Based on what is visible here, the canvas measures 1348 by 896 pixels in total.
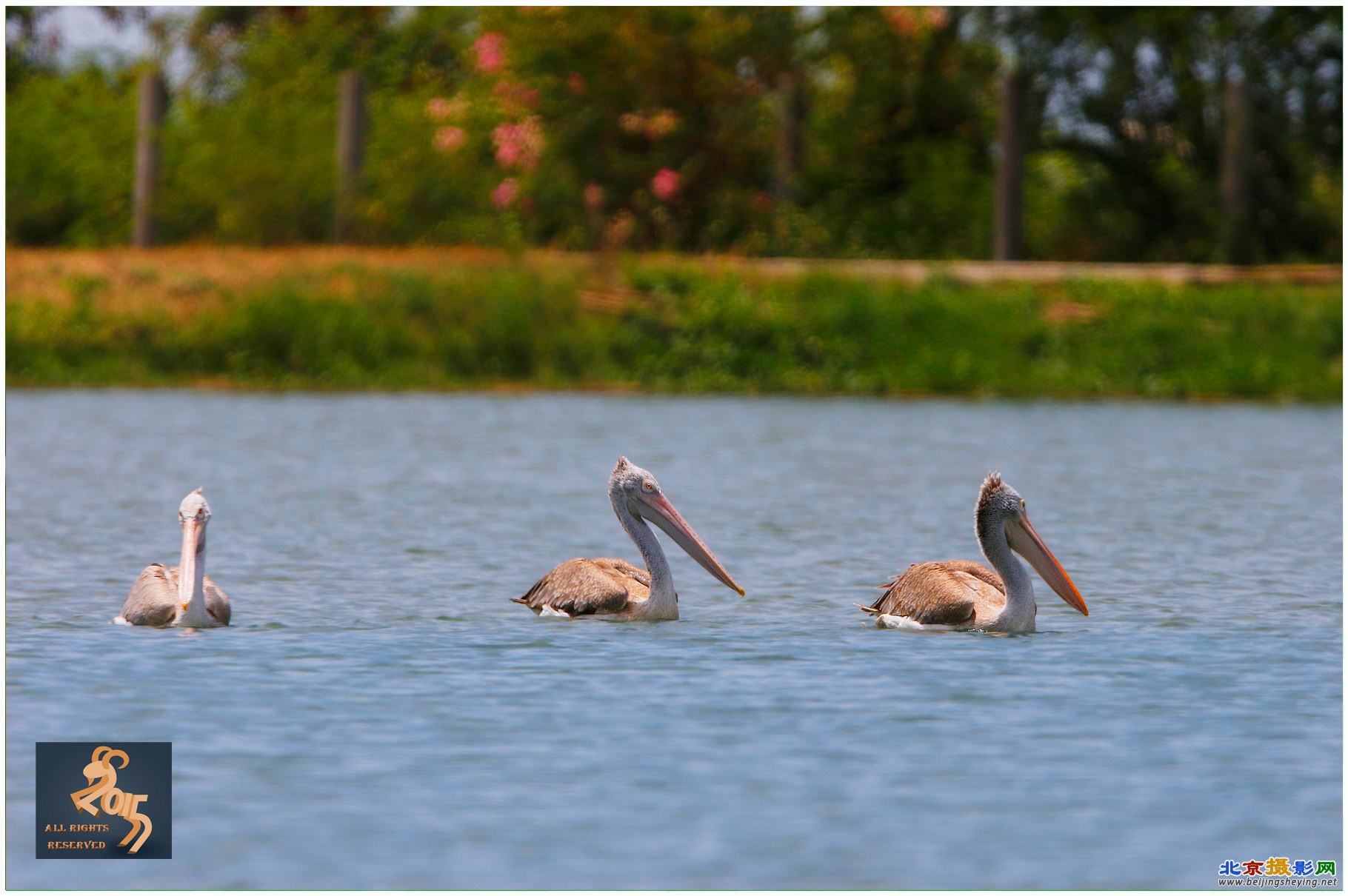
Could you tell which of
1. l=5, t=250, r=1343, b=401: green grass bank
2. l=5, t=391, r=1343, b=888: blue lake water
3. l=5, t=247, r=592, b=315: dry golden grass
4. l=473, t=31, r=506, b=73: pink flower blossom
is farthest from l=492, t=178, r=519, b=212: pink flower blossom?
l=5, t=391, r=1343, b=888: blue lake water

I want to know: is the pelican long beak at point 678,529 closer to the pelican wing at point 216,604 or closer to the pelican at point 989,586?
the pelican at point 989,586

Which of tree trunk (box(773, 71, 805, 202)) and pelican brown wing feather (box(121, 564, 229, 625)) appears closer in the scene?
pelican brown wing feather (box(121, 564, 229, 625))

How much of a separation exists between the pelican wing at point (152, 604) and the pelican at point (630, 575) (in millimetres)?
1701

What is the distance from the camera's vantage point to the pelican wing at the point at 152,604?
9859mm

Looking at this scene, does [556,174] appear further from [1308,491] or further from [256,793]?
[256,793]

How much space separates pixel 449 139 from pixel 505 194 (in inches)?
44.2

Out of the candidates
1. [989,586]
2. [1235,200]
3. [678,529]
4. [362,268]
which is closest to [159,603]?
[678,529]

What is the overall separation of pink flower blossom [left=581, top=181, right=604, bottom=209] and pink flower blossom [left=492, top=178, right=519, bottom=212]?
3.08 ft

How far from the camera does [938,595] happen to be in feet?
33.0

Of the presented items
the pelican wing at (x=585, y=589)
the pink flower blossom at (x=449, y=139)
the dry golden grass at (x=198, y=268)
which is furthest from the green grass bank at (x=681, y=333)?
the pelican wing at (x=585, y=589)

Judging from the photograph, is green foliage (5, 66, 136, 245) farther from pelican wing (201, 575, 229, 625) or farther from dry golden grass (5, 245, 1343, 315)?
pelican wing (201, 575, 229, 625)

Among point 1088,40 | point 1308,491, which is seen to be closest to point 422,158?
point 1088,40

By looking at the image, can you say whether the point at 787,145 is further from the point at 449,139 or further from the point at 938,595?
the point at 938,595

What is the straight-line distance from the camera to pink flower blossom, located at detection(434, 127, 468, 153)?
29.6 metres
